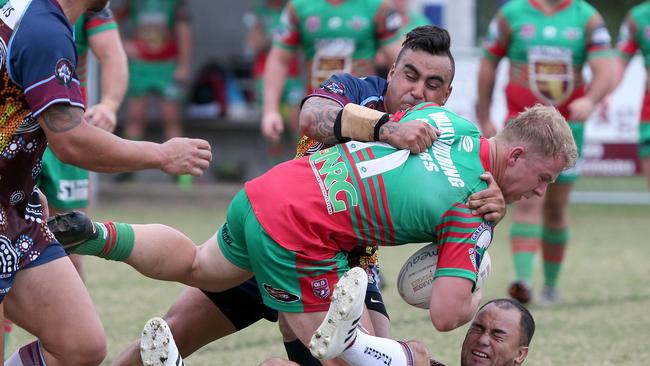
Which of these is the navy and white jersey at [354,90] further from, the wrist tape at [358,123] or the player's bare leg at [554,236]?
the player's bare leg at [554,236]

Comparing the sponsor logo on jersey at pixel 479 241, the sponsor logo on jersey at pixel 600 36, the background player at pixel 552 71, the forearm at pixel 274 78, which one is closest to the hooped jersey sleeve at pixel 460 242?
the sponsor logo on jersey at pixel 479 241

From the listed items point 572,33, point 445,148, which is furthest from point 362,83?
point 572,33

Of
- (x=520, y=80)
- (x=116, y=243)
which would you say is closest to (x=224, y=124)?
(x=520, y=80)

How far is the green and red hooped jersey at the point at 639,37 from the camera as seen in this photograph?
8.78 meters

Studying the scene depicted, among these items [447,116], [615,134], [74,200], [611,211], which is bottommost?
[611,211]

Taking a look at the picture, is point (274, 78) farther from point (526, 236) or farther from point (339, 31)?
point (526, 236)

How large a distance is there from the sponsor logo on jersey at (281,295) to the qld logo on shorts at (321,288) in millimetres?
77

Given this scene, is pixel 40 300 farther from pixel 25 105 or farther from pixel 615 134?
pixel 615 134

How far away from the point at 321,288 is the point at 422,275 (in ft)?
1.39

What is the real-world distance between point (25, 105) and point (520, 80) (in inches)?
197

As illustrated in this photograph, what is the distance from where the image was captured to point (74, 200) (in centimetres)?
611

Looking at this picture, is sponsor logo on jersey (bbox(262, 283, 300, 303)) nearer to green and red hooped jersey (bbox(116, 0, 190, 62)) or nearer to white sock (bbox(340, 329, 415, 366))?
white sock (bbox(340, 329, 415, 366))

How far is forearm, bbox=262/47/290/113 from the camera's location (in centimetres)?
809

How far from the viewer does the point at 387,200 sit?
4.04m
